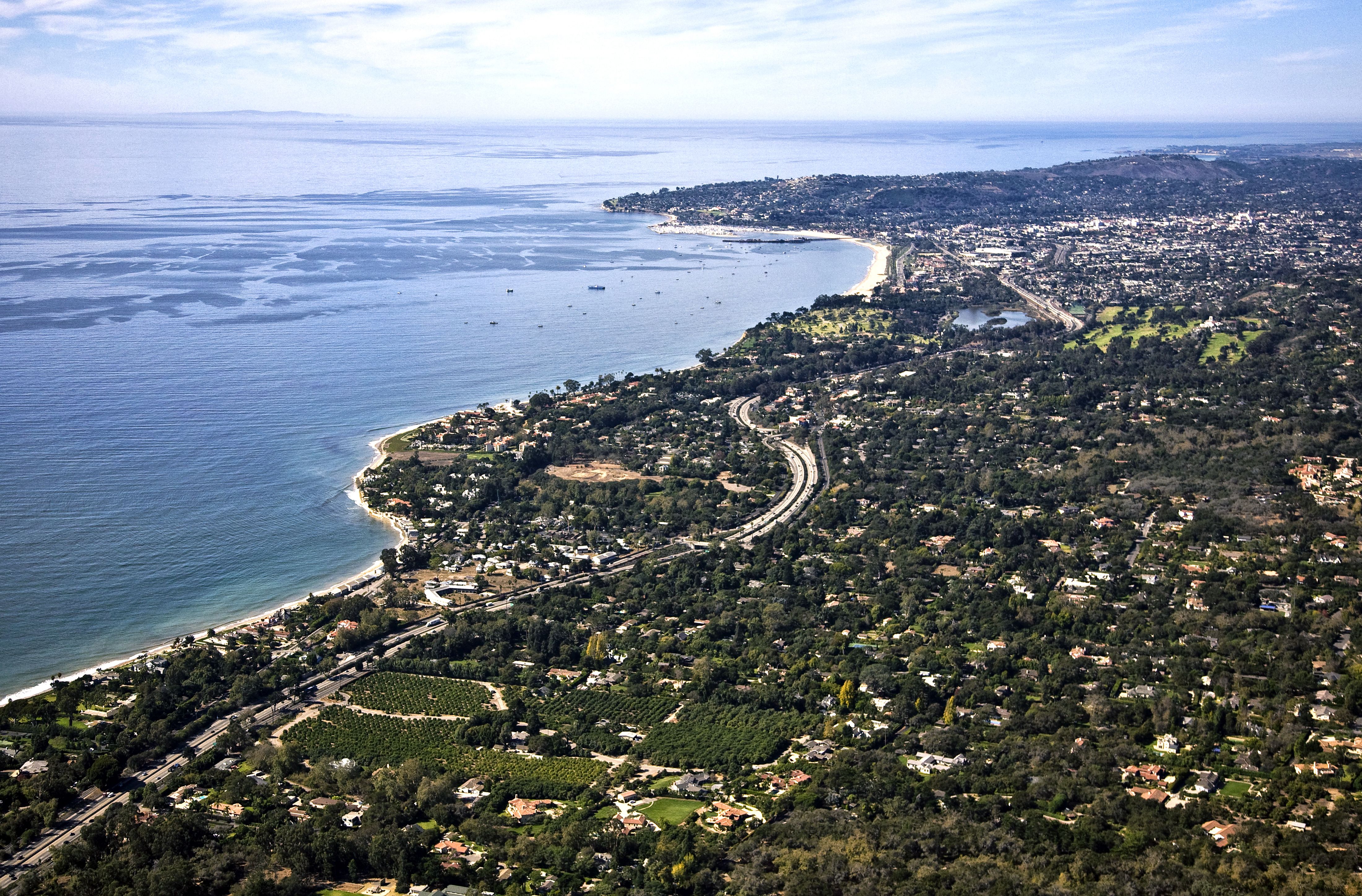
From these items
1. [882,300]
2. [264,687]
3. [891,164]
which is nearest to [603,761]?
[264,687]

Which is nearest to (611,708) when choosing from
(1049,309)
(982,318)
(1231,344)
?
(1231,344)

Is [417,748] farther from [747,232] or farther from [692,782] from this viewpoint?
[747,232]

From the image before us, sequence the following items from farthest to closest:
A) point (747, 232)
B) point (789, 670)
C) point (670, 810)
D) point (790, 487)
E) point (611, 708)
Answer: point (747, 232)
point (790, 487)
point (789, 670)
point (611, 708)
point (670, 810)

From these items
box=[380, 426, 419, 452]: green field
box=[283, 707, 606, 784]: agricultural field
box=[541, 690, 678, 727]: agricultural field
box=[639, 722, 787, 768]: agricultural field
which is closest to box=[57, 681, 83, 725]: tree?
box=[283, 707, 606, 784]: agricultural field

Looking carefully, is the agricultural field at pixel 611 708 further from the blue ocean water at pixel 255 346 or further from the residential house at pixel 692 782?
the blue ocean water at pixel 255 346

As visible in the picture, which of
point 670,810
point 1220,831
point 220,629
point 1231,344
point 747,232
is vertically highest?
point 747,232

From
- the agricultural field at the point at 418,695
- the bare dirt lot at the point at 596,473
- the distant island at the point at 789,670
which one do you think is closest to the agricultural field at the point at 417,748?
the distant island at the point at 789,670

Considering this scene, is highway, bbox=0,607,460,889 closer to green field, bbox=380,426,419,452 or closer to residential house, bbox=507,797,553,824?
residential house, bbox=507,797,553,824
